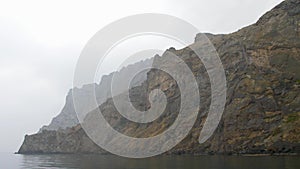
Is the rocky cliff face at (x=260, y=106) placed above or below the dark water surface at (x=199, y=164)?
above

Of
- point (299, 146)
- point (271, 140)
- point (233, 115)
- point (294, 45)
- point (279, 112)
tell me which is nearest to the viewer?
point (299, 146)

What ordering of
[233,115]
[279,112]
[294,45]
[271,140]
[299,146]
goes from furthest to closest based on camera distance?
[294,45] → [233,115] → [279,112] → [271,140] → [299,146]

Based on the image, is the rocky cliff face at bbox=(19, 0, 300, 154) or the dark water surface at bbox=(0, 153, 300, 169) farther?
A: the rocky cliff face at bbox=(19, 0, 300, 154)

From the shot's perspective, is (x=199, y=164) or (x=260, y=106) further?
(x=260, y=106)

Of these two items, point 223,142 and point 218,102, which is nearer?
point 223,142

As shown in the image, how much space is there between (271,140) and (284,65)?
51013mm

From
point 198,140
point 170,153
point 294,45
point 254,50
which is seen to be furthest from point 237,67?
point 170,153

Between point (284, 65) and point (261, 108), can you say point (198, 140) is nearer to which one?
point (261, 108)

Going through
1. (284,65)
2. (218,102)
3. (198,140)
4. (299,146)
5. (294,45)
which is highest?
(294,45)

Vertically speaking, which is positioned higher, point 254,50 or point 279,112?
point 254,50

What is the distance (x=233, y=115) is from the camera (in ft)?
570

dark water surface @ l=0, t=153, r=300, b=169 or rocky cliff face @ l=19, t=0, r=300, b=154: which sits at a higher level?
rocky cliff face @ l=19, t=0, r=300, b=154

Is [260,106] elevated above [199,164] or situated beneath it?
elevated above

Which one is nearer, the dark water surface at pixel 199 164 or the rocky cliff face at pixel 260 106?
the dark water surface at pixel 199 164
